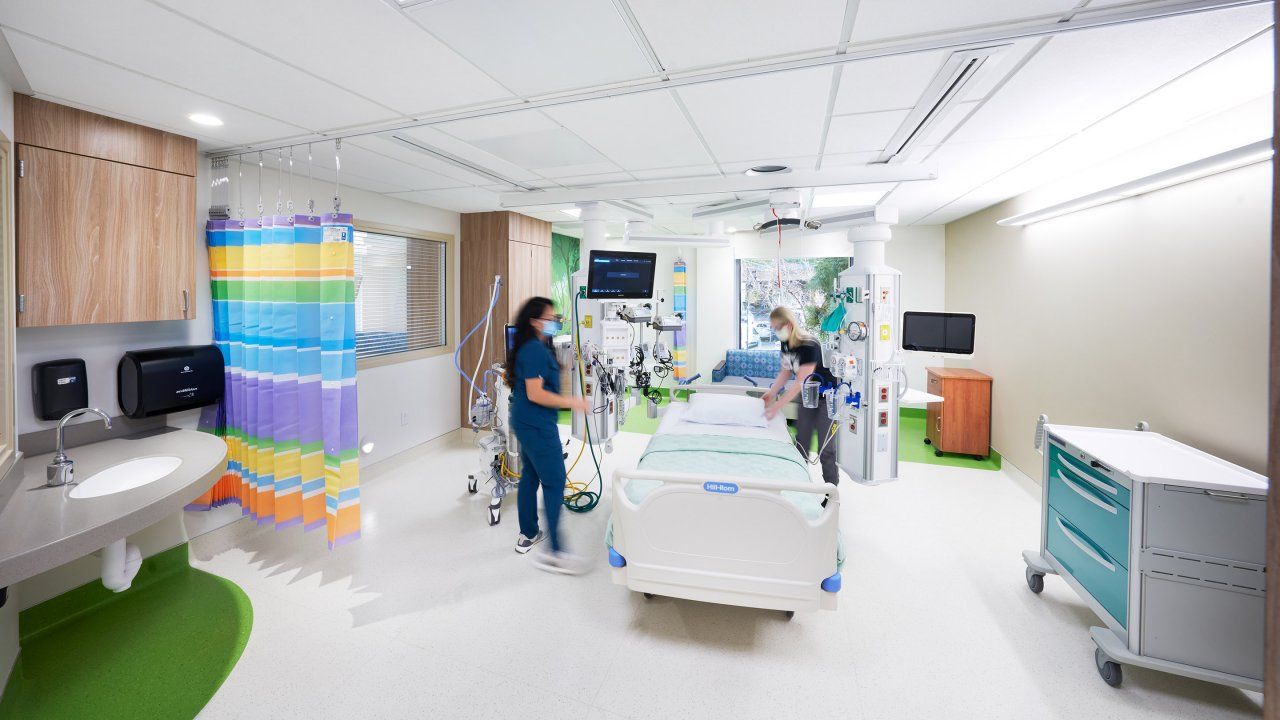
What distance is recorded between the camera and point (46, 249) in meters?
2.32

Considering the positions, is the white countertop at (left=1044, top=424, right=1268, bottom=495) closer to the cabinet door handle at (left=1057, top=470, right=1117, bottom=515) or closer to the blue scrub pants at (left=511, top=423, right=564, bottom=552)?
the cabinet door handle at (left=1057, top=470, right=1117, bottom=515)

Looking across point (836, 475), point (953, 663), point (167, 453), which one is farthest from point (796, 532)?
point (167, 453)

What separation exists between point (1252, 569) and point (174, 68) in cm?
445

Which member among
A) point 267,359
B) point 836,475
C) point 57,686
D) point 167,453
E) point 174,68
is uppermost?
point 174,68

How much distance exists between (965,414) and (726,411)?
265cm

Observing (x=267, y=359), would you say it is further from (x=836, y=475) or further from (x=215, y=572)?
(x=836, y=475)

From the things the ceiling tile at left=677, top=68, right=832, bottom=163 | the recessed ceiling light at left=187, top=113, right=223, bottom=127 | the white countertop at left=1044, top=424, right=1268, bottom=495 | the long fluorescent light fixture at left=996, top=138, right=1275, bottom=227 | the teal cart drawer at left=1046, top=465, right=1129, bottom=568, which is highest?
the ceiling tile at left=677, top=68, right=832, bottom=163

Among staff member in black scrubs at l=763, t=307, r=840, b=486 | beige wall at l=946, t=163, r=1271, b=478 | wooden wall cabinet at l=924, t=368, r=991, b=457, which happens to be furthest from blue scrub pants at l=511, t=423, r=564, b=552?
wooden wall cabinet at l=924, t=368, r=991, b=457

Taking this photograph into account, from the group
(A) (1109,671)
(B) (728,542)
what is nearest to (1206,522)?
(A) (1109,671)

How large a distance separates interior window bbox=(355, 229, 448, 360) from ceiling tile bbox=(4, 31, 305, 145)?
158 cm

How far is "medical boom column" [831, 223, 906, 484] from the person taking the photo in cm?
384

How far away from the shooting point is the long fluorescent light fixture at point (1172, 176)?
2.15 m

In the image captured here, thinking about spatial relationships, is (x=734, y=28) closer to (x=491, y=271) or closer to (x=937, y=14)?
(x=937, y=14)

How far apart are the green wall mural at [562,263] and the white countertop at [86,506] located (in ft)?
15.3
